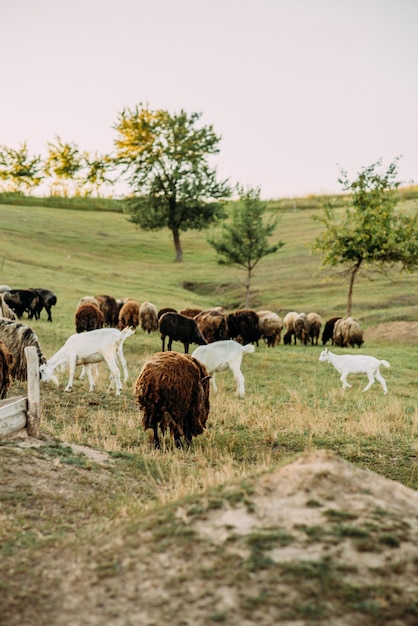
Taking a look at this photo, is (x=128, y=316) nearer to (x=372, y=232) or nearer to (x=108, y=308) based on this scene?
(x=108, y=308)

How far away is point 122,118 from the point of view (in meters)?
63.3

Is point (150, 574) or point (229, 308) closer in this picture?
point (150, 574)

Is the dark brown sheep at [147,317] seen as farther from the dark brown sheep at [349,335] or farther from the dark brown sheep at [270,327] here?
the dark brown sheep at [349,335]

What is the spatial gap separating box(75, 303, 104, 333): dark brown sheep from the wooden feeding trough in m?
14.0

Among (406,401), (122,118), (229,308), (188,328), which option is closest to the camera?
(406,401)

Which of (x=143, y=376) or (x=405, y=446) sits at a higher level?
(x=143, y=376)

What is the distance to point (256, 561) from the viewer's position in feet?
15.9

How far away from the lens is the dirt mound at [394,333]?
1152 inches

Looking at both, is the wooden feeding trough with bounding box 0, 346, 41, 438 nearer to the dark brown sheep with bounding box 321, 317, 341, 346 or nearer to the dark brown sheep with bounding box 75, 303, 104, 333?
the dark brown sheep with bounding box 75, 303, 104, 333

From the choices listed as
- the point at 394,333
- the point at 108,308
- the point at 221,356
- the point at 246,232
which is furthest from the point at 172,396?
the point at 246,232

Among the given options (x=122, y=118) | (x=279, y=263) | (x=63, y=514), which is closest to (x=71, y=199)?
(x=122, y=118)

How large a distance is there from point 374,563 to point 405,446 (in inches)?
249

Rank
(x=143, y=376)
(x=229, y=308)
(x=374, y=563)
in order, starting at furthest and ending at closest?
(x=229, y=308)
(x=143, y=376)
(x=374, y=563)

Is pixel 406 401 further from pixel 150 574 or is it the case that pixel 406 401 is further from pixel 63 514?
pixel 150 574
